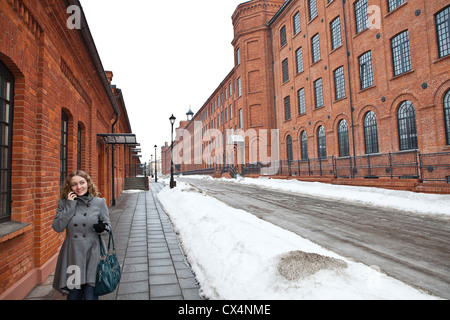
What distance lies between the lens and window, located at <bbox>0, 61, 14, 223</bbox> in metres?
3.25

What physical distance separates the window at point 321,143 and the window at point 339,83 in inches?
111

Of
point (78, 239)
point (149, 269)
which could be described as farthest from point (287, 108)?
point (78, 239)

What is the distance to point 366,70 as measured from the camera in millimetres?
17297

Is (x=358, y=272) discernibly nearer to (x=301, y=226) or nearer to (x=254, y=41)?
(x=301, y=226)

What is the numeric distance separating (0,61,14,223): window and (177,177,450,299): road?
5060 mm

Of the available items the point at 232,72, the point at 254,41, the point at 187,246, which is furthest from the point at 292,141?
the point at 187,246

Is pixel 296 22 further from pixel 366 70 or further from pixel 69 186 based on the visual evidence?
pixel 69 186

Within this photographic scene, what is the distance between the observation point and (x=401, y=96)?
579 inches

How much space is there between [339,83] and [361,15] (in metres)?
4.29

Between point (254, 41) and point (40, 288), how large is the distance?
105ft

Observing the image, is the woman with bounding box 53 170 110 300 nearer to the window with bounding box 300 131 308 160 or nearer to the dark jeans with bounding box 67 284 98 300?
the dark jeans with bounding box 67 284 98 300

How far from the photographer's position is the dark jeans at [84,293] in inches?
101

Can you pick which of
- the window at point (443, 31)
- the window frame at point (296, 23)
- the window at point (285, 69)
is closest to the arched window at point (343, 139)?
the window at point (443, 31)
